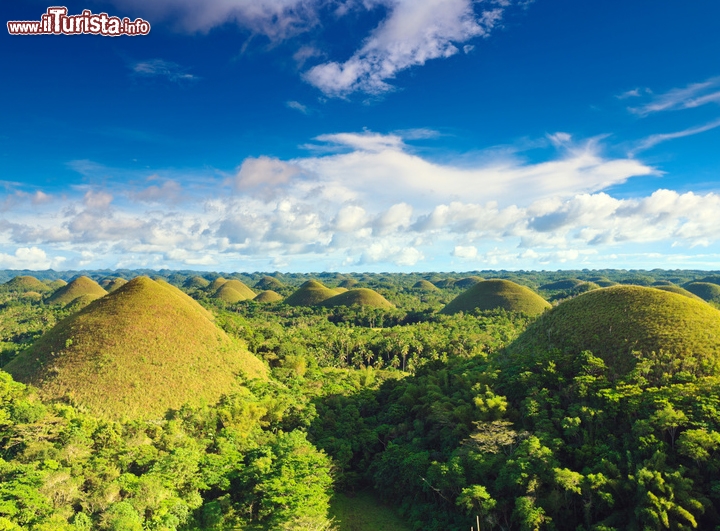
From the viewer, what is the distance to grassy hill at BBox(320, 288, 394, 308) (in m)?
109

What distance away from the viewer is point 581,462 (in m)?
20.1

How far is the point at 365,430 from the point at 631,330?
66.9 ft

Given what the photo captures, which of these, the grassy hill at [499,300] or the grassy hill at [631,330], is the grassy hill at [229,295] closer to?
the grassy hill at [499,300]

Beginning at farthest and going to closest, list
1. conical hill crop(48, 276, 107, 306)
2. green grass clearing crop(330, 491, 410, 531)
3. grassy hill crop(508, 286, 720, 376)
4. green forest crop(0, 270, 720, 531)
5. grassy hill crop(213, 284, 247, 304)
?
grassy hill crop(213, 284, 247, 304) → conical hill crop(48, 276, 107, 306) → grassy hill crop(508, 286, 720, 376) → green grass clearing crop(330, 491, 410, 531) → green forest crop(0, 270, 720, 531)

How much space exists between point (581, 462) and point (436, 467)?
7.22 meters

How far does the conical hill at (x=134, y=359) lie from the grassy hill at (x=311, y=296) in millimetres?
74174

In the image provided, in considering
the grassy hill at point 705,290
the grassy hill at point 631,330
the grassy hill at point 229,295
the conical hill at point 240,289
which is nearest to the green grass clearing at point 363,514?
the grassy hill at point 631,330

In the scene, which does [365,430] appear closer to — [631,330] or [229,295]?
[631,330]

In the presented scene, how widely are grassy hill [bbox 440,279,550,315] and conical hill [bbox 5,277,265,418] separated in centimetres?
6149

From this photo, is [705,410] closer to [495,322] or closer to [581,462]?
[581,462]

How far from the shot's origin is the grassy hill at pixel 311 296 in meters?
116

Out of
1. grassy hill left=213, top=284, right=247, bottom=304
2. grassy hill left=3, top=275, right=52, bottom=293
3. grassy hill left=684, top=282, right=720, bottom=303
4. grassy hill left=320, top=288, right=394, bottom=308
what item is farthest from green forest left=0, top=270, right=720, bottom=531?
grassy hill left=3, top=275, right=52, bottom=293

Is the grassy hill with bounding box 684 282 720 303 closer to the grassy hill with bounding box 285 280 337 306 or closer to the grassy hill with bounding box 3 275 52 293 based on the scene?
the grassy hill with bounding box 285 280 337 306

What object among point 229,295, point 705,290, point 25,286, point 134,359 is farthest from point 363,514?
point 25,286
